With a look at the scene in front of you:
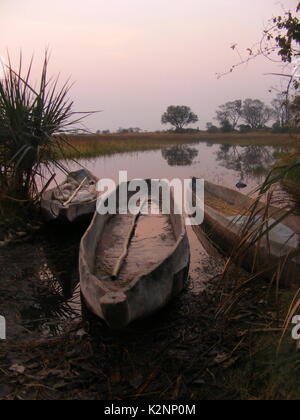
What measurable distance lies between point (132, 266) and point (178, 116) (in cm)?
8420

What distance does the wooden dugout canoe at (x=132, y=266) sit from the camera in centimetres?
311

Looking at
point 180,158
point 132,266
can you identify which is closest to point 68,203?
point 132,266

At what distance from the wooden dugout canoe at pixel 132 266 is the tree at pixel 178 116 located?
81.4 meters

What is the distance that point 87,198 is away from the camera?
25.8ft

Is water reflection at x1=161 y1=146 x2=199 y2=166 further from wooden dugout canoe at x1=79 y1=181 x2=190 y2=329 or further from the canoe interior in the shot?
wooden dugout canoe at x1=79 y1=181 x2=190 y2=329

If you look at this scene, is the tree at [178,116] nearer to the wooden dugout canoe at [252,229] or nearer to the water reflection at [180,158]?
the water reflection at [180,158]

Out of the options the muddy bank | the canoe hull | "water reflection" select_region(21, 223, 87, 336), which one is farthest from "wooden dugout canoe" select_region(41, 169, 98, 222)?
the muddy bank

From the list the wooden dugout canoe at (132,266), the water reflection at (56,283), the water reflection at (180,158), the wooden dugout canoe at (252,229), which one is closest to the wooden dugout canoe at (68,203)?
the water reflection at (56,283)

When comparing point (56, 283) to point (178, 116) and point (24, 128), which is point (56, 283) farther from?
point (178, 116)

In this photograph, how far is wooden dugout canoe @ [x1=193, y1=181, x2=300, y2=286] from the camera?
2807 mm

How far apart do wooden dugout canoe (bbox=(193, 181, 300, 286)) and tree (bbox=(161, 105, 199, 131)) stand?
7870 cm

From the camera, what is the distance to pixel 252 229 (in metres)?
5.62
